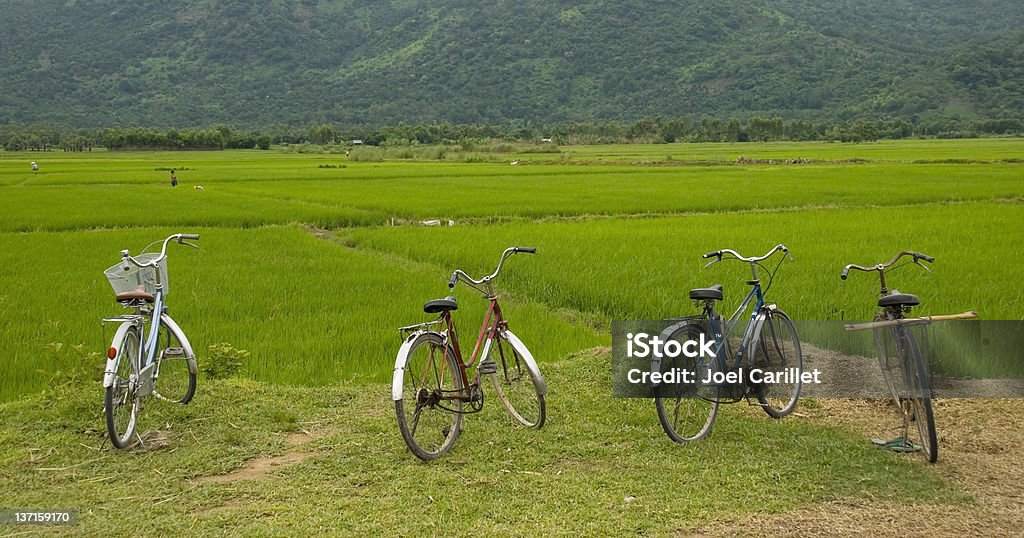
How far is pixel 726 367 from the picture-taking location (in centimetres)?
516

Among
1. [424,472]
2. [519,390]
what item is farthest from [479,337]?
[519,390]

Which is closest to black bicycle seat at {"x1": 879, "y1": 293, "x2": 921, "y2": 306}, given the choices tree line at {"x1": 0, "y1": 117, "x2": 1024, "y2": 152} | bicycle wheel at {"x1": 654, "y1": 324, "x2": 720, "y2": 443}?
bicycle wheel at {"x1": 654, "y1": 324, "x2": 720, "y2": 443}

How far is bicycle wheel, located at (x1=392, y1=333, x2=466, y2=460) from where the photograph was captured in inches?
187

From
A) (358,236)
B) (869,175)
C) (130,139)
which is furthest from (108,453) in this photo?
(130,139)

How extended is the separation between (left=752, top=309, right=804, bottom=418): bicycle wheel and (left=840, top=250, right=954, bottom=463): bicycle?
0.52m

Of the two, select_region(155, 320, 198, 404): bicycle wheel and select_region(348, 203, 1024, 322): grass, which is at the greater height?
select_region(155, 320, 198, 404): bicycle wheel

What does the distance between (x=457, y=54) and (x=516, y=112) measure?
26044 millimetres

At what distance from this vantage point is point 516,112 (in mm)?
139500

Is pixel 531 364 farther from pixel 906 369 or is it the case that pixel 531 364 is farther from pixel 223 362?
pixel 223 362

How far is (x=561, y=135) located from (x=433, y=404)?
89.4m

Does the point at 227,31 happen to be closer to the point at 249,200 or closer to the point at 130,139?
the point at 130,139

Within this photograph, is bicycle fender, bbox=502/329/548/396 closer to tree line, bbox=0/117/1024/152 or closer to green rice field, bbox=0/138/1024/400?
green rice field, bbox=0/138/1024/400

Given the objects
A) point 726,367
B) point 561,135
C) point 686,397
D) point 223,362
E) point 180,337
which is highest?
point 561,135

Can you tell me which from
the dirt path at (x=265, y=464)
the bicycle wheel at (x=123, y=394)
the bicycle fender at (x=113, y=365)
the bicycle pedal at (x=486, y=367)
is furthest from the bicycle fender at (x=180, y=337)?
the bicycle pedal at (x=486, y=367)
